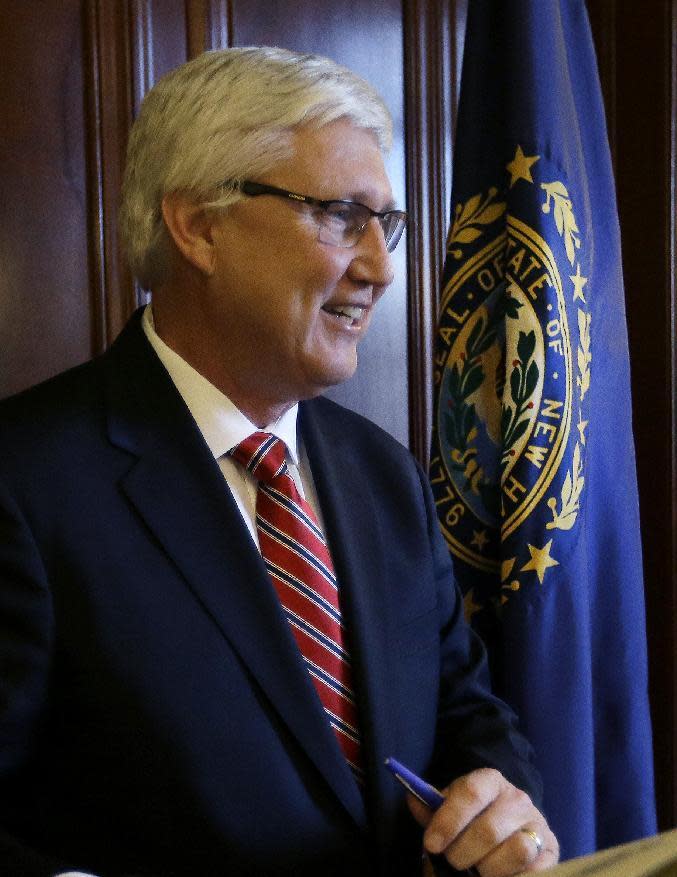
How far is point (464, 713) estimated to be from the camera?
1.50 metres

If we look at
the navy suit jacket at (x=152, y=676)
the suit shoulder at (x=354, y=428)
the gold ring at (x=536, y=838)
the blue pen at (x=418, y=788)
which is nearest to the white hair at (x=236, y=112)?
the navy suit jacket at (x=152, y=676)

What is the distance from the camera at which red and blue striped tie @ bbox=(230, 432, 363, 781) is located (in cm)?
132

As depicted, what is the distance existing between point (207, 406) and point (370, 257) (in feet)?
0.97

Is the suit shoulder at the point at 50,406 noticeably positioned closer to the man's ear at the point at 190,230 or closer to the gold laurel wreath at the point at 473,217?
the man's ear at the point at 190,230

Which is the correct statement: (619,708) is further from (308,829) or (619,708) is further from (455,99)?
(455,99)

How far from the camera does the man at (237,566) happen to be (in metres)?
1.18

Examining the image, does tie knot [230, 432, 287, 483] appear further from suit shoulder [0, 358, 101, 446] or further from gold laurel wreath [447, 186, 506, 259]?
gold laurel wreath [447, 186, 506, 259]

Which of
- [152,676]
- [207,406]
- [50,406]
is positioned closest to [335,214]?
[207,406]

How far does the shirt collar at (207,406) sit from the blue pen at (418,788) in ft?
1.50

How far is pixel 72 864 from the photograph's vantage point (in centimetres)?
121

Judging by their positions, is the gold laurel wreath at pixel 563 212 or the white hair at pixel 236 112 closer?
the white hair at pixel 236 112

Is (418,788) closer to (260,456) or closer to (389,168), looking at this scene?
(260,456)

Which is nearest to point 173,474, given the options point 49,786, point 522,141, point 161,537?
point 161,537

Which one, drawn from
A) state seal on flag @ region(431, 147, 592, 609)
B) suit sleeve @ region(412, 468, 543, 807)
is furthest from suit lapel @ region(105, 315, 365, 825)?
state seal on flag @ region(431, 147, 592, 609)
